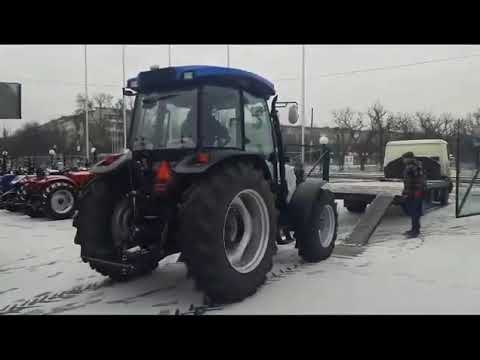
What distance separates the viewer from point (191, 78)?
4230 mm

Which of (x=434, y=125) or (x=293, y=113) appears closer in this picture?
(x=293, y=113)

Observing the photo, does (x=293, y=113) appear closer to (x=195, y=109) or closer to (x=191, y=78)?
(x=195, y=109)

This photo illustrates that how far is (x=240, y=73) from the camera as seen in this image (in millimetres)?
4645

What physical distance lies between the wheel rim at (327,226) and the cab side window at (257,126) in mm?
1498

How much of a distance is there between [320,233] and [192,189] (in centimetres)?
281

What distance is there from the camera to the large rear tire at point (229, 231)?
3.87 metres

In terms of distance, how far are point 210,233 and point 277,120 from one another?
215 cm

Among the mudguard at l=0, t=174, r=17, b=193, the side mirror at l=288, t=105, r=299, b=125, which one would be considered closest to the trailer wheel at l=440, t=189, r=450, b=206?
the side mirror at l=288, t=105, r=299, b=125

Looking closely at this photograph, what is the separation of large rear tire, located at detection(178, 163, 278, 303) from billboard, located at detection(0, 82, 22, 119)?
4596mm

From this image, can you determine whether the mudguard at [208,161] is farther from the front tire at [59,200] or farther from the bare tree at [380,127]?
the bare tree at [380,127]

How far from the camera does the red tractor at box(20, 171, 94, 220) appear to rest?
10781mm

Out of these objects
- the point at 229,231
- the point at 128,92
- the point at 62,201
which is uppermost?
the point at 128,92

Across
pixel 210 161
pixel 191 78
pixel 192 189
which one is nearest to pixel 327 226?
pixel 210 161

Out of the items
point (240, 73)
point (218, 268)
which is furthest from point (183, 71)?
point (218, 268)
